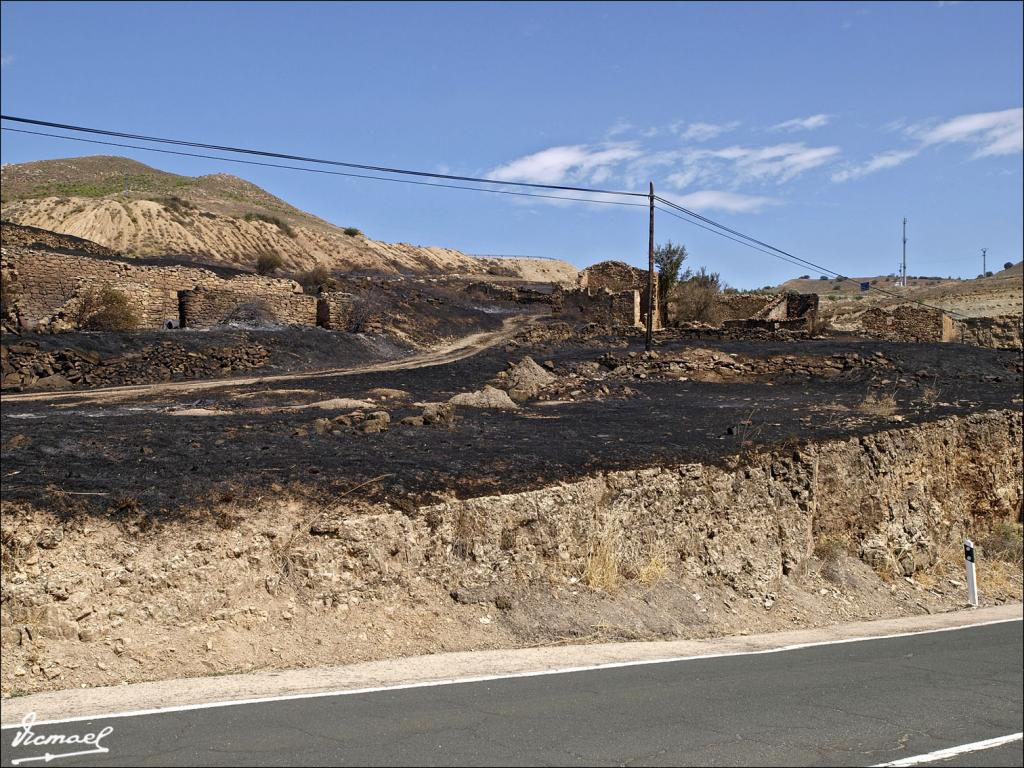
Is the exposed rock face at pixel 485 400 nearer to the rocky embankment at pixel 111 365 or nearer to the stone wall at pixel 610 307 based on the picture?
the rocky embankment at pixel 111 365

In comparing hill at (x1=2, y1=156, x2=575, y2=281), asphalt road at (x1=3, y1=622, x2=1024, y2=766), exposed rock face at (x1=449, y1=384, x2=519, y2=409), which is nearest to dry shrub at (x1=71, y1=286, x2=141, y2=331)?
exposed rock face at (x1=449, y1=384, x2=519, y2=409)

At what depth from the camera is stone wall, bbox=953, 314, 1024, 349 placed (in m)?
43.2

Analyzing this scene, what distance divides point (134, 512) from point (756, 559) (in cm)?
896

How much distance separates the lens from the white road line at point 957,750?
6.59 metres

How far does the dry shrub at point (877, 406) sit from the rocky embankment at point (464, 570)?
4.33m

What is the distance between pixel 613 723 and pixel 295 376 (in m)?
22.4

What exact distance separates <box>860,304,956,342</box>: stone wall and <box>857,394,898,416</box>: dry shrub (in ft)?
64.0

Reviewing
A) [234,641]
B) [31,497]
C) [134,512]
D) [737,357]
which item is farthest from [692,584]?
[737,357]

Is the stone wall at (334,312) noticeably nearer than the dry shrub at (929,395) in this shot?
No

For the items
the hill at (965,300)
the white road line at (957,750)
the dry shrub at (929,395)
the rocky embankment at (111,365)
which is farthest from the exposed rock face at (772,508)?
the hill at (965,300)

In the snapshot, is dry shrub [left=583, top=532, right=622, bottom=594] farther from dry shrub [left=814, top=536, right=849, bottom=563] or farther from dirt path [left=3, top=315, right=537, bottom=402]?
dirt path [left=3, top=315, right=537, bottom=402]

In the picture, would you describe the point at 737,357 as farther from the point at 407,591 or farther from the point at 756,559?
the point at 407,591

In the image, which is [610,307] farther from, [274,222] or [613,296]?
[274,222]

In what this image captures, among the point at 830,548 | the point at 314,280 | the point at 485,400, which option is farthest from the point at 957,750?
the point at 314,280
